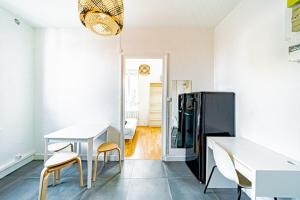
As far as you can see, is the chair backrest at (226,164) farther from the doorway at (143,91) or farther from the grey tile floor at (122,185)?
the doorway at (143,91)

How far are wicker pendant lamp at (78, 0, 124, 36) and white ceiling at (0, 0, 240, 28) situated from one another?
1.04 metres

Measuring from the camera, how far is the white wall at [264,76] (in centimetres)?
139

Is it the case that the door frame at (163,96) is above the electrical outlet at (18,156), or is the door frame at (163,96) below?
above

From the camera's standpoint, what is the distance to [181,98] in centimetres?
294

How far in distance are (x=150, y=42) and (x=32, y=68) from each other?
2.32 meters

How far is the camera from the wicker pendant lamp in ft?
4.08

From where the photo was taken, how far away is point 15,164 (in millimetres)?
2641

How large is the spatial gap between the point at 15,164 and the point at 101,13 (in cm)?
292

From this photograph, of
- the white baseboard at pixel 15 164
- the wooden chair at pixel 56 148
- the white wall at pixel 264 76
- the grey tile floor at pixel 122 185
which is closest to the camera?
the white wall at pixel 264 76

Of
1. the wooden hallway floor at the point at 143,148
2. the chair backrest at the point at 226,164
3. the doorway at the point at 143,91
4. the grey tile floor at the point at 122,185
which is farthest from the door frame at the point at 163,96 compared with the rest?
the doorway at the point at 143,91

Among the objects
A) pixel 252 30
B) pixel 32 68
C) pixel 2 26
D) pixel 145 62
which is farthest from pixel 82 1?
pixel 145 62

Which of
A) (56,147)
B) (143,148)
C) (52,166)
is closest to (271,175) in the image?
(52,166)

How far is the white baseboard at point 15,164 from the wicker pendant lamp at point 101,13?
2.62 meters

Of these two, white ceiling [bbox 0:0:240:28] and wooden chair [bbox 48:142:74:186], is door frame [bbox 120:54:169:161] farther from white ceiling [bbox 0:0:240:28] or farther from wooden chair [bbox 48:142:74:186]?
Result: wooden chair [bbox 48:142:74:186]
